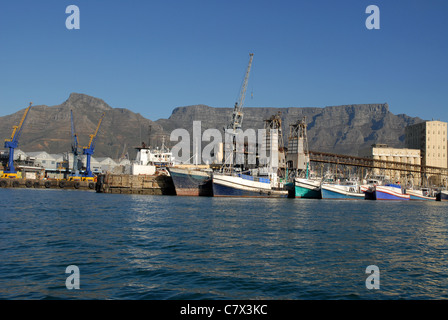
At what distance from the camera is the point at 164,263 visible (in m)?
19.8

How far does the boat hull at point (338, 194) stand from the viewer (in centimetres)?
10169

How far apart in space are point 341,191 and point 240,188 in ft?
101

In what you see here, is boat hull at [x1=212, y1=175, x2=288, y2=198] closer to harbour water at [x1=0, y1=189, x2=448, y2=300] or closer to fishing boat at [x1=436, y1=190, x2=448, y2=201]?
harbour water at [x1=0, y1=189, x2=448, y2=300]

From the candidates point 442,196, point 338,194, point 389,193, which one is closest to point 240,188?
point 338,194

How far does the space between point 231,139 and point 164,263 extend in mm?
93368

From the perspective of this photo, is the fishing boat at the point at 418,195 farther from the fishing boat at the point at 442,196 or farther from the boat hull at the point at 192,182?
the boat hull at the point at 192,182

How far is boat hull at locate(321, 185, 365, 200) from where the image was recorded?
334 feet

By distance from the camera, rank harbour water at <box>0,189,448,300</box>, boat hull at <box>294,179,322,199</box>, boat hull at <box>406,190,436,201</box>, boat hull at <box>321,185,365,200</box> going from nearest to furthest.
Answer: harbour water at <box>0,189,448,300</box> < boat hull at <box>294,179,322,199</box> < boat hull at <box>321,185,365,200</box> < boat hull at <box>406,190,436,201</box>

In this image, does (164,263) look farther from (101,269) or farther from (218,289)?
(218,289)

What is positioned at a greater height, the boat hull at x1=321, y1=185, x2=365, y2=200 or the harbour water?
the harbour water

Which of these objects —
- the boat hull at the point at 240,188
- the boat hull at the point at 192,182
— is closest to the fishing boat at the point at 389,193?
the boat hull at the point at 240,188

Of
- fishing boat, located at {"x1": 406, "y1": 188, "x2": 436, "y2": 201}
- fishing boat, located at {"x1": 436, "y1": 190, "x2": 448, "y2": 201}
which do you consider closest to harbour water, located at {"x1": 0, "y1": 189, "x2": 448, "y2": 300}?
fishing boat, located at {"x1": 406, "y1": 188, "x2": 436, "y2": 201}

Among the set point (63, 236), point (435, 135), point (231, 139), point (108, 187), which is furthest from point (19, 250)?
point (435, 135)

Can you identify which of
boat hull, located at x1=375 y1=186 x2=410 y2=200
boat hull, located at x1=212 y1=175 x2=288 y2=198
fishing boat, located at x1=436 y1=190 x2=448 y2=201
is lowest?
fishing boat, located at x1=436 y1=190 x2=448 y2=201
